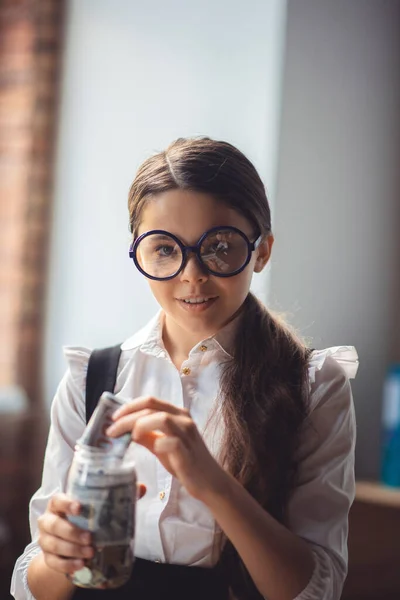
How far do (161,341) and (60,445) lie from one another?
17 cm

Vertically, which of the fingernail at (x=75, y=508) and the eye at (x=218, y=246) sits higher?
the eye at (x=218, y=246)

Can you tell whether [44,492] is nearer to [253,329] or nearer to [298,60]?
[253,329]

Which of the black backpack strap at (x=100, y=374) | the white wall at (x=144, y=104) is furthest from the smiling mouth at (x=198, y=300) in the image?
the white wall at (x=144, y=104)

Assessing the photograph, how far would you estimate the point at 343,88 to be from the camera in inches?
50.8

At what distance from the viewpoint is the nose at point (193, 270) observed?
771 millimetres

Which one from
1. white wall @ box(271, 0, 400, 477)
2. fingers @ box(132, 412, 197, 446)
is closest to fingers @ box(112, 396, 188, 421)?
fingers @ box(132, 412, 197, 446)

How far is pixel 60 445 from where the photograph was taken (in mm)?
864

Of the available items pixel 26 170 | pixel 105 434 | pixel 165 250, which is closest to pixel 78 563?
pixel 105 434

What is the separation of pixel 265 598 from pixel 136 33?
106 centimetres

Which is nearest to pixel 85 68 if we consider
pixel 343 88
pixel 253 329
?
pixel 343 88

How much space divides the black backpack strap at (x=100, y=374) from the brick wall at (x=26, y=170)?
1.13 m

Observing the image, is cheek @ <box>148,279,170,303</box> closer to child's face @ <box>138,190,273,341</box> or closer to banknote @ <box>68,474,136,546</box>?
child's face @ <box>138,190,273,341</box>

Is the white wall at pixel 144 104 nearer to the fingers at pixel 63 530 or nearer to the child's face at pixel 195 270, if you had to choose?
the child's face at pixel 195 270

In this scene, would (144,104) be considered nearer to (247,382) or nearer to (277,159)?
(277,159)
